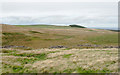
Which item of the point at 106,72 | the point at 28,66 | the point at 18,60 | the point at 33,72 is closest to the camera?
the point at 106,72

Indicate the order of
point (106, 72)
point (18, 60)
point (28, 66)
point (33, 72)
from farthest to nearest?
point (18, 60), point (28, 66), point (33, 72), point (106, 72)

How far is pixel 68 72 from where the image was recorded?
15289mm

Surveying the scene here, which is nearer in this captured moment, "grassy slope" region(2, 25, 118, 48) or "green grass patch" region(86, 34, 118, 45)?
"grassy slope" region(2, 25, 118, 48)

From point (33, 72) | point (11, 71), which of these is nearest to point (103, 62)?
point (33, 72)

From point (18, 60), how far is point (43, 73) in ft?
25.0

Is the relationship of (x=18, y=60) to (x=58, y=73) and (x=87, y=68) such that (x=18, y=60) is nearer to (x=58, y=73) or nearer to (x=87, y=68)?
(x=58, y=73)

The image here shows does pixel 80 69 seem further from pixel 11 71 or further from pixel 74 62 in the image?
pixel 11 71

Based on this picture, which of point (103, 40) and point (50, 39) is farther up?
point (50, 39)

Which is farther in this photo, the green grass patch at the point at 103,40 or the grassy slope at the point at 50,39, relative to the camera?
the green grass patch at the point at 103,40

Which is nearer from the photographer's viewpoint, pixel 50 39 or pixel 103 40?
pixel 103 40

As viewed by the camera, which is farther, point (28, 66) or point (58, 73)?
point (28, 66)

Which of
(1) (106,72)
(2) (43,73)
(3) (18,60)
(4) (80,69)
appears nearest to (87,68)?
(4) (80,69)

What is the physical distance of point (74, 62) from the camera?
18781 millimetres

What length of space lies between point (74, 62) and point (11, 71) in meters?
9.92
